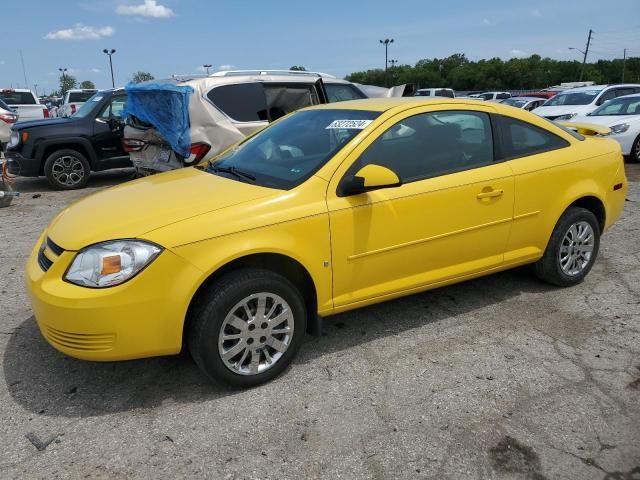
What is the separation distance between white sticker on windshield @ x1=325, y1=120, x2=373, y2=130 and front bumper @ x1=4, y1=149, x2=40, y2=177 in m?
6.97

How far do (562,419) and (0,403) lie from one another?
301cm

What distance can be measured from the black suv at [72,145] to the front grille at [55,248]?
654cm

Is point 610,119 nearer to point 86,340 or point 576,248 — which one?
point 576,248

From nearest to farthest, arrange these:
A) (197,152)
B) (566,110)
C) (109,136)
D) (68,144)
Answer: (197,152), (68,144), (109,136), (566,110)

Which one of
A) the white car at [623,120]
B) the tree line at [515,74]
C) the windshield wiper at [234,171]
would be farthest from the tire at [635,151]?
the tree line at [515,74]

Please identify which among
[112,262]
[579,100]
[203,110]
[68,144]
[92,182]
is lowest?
[92,182]

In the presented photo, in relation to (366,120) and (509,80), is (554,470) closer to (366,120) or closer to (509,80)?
(366,120)

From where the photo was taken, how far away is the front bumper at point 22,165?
887 centimetres

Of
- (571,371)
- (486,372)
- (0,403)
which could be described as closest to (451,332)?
(486,372)

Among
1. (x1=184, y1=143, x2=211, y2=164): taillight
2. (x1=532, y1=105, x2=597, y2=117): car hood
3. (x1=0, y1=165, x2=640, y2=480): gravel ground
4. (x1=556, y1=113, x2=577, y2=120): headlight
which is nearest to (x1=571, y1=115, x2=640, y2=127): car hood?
(x1=556, y1=113, x2=577, y2=120): headlight

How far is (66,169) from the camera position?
9219 millimetres

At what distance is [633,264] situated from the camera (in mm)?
5141

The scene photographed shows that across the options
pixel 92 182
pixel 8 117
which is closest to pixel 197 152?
pixel 92 182

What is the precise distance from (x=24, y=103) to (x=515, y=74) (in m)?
79.7
